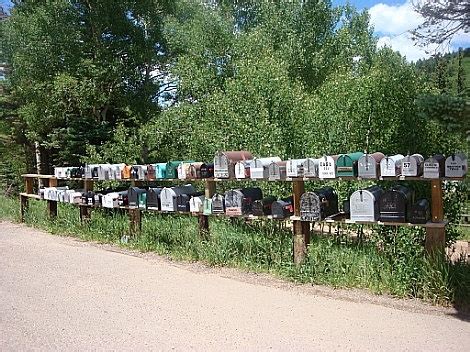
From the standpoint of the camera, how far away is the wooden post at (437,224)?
4.49m

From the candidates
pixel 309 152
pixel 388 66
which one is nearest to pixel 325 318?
pixel 309 152

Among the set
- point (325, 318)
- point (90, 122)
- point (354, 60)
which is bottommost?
point (325, 318)

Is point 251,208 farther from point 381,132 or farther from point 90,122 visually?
point 90,122

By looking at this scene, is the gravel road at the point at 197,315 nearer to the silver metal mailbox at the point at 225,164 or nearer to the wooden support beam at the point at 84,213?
the silver metal mailbox at the point at 225,164

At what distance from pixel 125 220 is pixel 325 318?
195 inches

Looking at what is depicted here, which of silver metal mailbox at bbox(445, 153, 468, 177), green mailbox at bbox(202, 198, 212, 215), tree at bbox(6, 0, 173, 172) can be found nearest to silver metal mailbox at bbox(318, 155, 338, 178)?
silver metal mailbox at bbox(445, 153, 468, 177)

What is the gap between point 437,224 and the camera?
14.7 ft

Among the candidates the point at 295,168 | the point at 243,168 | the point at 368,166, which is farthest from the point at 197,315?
the point at 368,166

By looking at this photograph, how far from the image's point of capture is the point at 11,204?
39.8 feet

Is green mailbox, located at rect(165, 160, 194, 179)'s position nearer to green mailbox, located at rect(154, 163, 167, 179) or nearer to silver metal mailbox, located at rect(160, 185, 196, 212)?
green mailbox, located at rect(154, 163, 167, 179)

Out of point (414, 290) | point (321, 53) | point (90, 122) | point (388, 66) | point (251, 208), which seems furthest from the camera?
point (321, 53)

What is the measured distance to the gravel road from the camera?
357 centimetres

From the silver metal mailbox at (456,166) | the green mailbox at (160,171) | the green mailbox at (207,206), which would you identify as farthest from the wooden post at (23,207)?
the silver metal mailbox at (456,166)

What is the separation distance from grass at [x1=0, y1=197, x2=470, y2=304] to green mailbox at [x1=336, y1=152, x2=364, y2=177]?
94 centimetres
